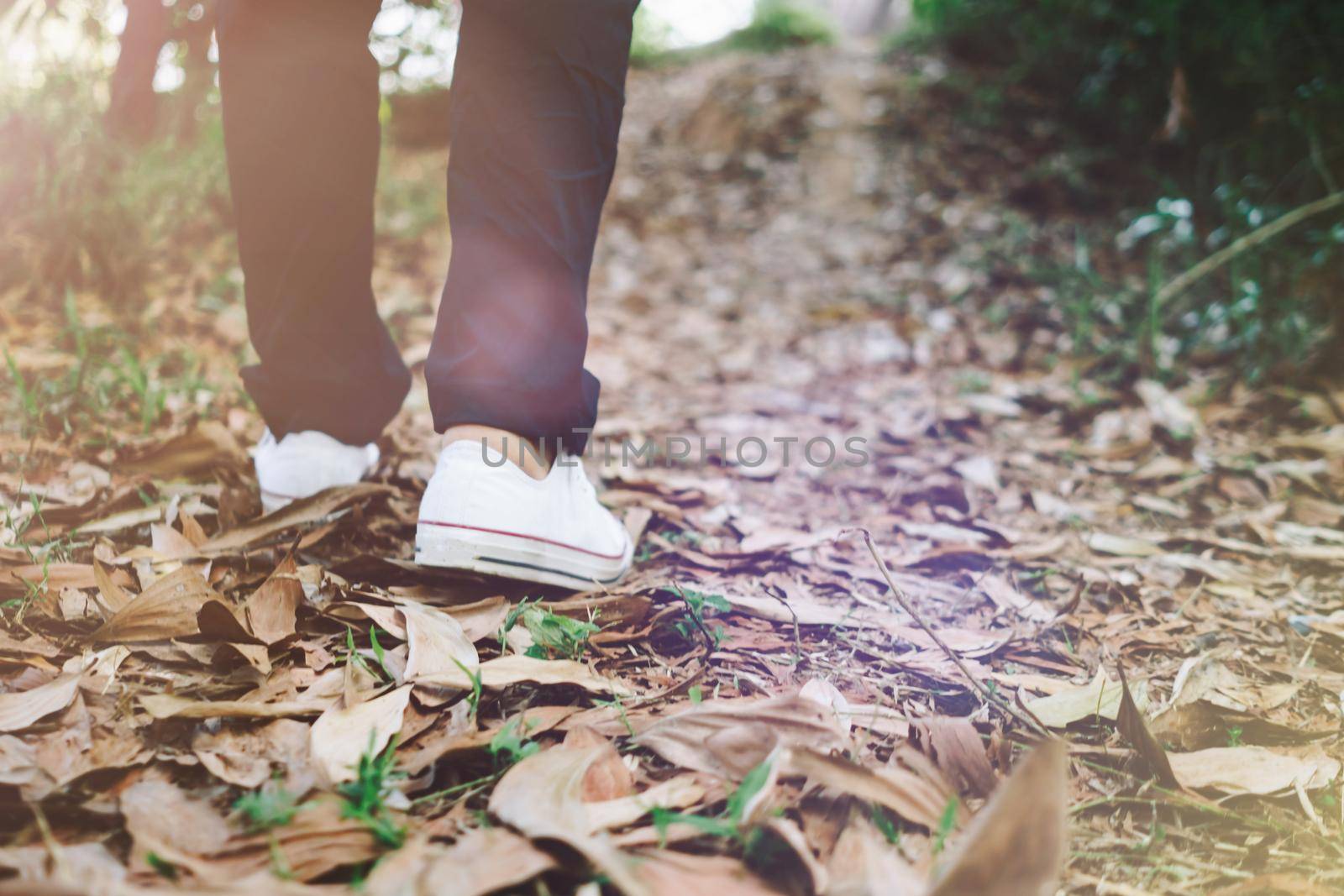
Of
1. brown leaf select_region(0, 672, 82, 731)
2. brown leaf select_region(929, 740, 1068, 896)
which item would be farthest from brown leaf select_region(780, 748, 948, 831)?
brown leaf select_region(0, 672, 82, 731)

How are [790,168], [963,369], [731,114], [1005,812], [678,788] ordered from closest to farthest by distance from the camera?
[1005,812], [678,788], [963,369], [790,168], [731,114]

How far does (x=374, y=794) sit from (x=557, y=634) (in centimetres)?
34

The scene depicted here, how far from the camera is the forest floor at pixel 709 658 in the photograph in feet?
2.16

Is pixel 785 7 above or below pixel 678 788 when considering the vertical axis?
above

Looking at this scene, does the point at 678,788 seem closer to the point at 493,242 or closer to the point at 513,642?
the point at 513,642

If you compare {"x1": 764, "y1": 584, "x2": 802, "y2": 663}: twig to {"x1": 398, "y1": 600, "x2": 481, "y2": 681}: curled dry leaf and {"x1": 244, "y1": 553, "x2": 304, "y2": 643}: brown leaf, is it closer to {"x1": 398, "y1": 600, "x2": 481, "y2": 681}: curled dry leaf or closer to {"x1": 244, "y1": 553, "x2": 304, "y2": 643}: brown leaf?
{"x1": 398, "y1": 600, "x2": 481, "y2": 681}: curled dry leaf

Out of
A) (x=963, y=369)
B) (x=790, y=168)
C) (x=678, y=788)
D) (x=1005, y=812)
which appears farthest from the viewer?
(x=790, y=168)

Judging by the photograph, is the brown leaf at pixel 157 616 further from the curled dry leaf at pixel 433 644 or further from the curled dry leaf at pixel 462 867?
the curled dry leaf at pixel 462 867

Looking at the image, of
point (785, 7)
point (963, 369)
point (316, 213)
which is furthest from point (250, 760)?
point (785, 7)

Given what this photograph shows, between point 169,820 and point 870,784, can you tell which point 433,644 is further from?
point 870,784

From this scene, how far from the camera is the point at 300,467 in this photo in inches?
Result: 51.0

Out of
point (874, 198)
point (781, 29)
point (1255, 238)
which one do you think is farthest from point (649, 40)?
point (1255, 238)

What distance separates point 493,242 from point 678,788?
27.3 inches

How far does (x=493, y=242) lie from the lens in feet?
3.34
